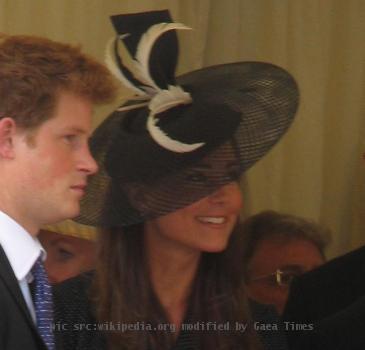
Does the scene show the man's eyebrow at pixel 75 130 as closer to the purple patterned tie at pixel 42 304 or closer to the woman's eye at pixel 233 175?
the purple patterned tie at pixel 42 304

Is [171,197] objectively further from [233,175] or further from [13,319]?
[13,319]

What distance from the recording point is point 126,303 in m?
1.85

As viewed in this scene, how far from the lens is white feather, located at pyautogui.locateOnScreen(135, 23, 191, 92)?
1.81 m

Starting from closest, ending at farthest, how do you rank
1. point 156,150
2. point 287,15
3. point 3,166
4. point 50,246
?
point 3,166
point 156,150
point 50,246
point 287,15

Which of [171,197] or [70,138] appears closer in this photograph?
[70,138]

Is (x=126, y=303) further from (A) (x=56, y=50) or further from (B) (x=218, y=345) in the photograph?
(A) (x=56, y=50)

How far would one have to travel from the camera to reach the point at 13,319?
4.17ft

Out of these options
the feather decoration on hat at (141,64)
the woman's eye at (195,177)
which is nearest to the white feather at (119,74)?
the feather decoration on hat at (141,64)

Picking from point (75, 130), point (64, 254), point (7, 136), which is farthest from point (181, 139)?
point (64, 254)

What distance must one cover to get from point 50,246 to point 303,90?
1031 mm

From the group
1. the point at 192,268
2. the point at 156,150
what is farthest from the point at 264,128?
the point at 192,268

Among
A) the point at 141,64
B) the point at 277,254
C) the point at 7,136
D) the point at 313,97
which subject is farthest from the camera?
the point at 313,97

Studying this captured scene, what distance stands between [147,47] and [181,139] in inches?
7.8

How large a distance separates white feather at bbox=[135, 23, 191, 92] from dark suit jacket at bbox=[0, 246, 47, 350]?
61 cm
